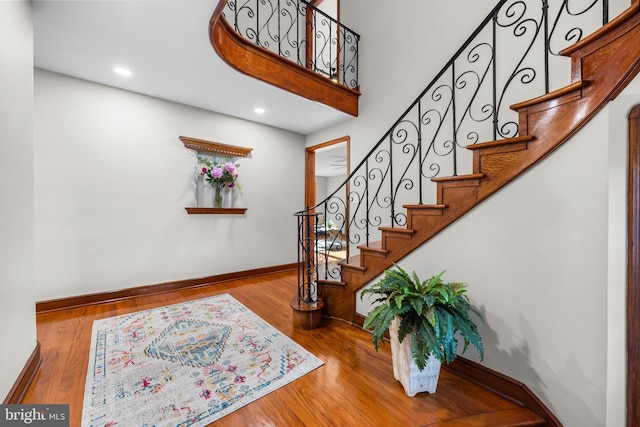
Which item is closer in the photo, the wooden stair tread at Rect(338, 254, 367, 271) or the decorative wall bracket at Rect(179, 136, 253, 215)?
the wooden stair tread at Rect(338, 254, 367, 271)

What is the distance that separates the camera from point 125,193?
3.10 metres

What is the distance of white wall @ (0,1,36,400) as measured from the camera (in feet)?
4.38

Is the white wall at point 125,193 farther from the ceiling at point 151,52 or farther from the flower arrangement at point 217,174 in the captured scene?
the ceiling at point 151,52

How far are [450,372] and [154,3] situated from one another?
3.42 metres

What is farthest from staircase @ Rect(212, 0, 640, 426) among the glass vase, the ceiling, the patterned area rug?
the glass vase

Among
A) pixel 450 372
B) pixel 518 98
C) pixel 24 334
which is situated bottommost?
pixel 450 372

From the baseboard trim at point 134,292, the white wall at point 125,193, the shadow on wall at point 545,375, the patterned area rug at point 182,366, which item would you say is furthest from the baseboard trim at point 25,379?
the shadow on wall at point 545,375

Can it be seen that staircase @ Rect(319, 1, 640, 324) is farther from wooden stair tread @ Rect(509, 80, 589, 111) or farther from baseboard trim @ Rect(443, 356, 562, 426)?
baseboard trim @ Rect(443, 356, 562, 426)

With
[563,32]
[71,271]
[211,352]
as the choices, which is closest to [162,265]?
[71,271]

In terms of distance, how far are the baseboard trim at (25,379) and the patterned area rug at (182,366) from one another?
284mm

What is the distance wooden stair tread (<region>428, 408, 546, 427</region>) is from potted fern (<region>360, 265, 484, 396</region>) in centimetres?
22

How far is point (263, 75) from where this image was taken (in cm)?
272

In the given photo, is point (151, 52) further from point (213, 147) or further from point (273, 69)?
point (213, 147)

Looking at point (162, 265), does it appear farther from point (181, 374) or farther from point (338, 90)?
point (338, 90)
